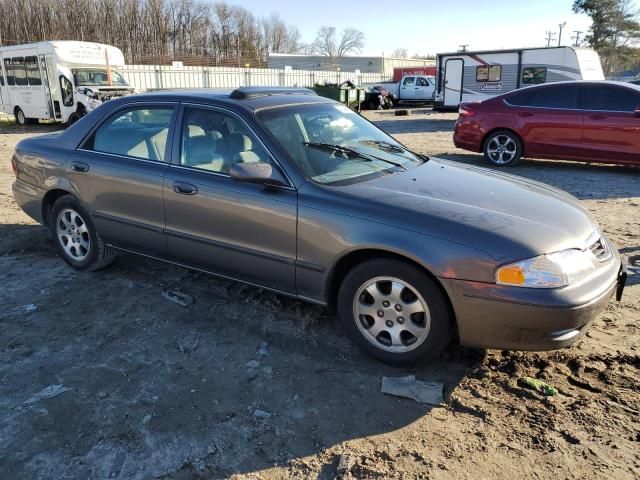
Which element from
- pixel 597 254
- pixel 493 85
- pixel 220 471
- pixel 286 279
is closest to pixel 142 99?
pixel 286 279

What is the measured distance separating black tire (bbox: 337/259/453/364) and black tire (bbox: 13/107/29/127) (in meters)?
21.0

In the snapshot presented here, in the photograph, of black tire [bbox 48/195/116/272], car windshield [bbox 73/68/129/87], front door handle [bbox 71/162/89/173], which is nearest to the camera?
front door handle [bbox 71/162/89/173]

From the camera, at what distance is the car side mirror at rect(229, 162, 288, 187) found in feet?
11.0

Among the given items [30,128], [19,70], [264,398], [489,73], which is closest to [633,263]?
[264,398]

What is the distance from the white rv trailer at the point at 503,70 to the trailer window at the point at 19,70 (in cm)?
1597

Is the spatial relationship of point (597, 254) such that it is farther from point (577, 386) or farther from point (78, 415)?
point (78, 415)

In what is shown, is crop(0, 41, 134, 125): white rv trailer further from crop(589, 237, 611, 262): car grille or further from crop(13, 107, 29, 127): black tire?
crop(589, 237, 611, 262): car grille

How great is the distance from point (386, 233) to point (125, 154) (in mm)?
2418

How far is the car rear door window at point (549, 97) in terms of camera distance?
9164 millimetres

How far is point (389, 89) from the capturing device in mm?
32344

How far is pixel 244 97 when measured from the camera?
387cm

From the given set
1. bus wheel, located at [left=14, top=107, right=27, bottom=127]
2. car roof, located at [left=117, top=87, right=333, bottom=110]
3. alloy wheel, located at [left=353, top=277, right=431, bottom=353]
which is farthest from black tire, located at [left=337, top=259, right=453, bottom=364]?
bus wheel, located at [left=14, top=107, right=27, bottom=127]

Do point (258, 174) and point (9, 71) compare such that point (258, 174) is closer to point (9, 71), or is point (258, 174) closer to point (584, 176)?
point (584, 176)

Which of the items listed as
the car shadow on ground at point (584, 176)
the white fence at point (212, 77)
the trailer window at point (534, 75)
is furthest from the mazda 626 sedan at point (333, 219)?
the white fence at point (212, 77)
